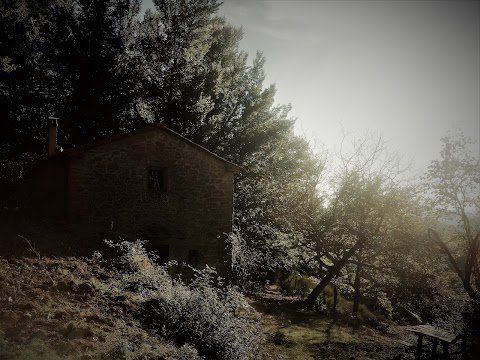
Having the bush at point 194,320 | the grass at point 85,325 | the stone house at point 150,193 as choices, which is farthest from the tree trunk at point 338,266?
the bush at point 194,320

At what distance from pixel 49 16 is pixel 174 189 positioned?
1826 cm

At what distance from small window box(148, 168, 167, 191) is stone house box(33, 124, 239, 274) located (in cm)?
2

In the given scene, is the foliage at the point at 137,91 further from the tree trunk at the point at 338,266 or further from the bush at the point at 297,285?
the tree trunk at the point at 338,266

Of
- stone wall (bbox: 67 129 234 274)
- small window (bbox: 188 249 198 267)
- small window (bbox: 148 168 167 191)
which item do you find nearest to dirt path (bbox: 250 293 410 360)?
stone wall (bbox: 67 129 234 274)

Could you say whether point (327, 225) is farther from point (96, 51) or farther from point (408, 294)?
point (96, 51)

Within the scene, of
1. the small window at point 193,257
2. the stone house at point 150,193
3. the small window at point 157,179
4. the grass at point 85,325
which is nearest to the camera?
the grass at point 85,325

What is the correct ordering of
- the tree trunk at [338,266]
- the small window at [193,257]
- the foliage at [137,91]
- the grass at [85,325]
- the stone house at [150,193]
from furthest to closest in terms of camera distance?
the foliage at [137,91] < the tree trunk at [338,266] < the small window at [193,257] < the stone house at [150,193] < the grass at [85,325]

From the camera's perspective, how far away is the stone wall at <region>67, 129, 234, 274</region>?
42.4ft

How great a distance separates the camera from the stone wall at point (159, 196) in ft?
42.4

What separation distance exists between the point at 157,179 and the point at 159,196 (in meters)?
0.78

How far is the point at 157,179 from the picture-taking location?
47.4 feet

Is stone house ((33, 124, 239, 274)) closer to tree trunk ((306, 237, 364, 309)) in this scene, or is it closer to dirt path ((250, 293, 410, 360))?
dirt path ((250, 293, 410, 360))

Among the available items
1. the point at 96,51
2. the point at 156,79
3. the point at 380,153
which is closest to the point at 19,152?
the point at 96,51

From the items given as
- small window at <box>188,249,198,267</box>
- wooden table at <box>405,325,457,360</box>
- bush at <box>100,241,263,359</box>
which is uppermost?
small window at <box>188,249,198,267</box>
